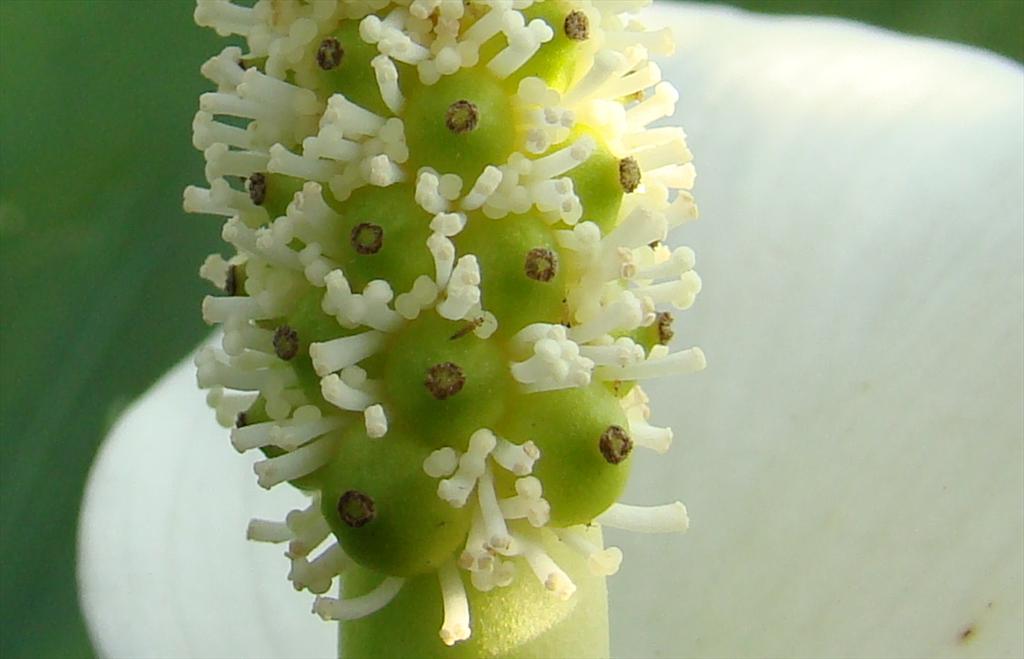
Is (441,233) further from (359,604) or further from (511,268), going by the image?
(359,604)

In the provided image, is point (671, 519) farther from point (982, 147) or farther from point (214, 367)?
point (982, 147)

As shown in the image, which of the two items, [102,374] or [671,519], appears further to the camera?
[102,374]

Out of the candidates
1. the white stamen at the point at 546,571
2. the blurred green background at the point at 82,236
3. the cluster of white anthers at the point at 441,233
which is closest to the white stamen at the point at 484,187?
the cluster of white anthers at the point at 441,233

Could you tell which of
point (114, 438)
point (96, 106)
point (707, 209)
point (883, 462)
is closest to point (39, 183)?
point (96, 106)

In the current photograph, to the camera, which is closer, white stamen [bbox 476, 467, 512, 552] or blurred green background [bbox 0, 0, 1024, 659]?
white stamen [bbox 476, 467, 512, 552]

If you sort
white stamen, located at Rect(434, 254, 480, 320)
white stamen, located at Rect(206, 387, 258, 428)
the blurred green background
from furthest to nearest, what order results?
the blurred green background < white stamen, located at Rect(206, 387, 258, 428) < white stamen, located at Rect(434, 254, 480, 320)

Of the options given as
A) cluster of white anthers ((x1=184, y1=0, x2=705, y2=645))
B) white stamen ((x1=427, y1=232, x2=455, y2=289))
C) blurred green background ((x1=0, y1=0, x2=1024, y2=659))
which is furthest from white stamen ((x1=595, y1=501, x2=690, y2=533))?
blurred green background ((x1=0, y1=0, x2=1024, y2=659))

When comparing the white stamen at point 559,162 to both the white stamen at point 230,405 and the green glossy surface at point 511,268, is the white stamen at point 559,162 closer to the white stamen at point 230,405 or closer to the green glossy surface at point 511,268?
the green glossy surface at point 511,268

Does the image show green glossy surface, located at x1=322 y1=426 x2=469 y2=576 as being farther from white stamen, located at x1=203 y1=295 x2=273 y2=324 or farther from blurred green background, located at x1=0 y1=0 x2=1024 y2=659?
blurred green background, located at x1=0 y1=0 x2=1024 y2=659
